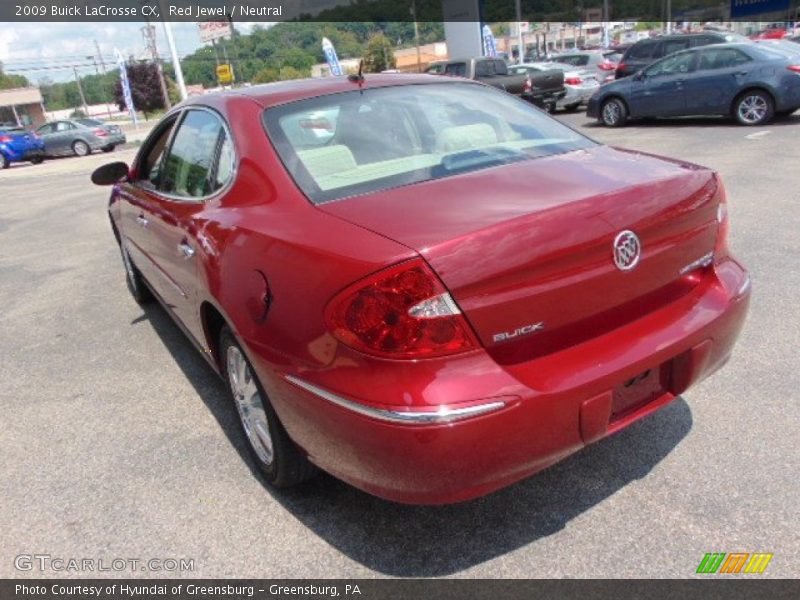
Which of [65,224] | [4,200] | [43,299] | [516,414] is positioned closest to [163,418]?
[516,414]

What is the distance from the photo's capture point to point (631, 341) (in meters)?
2.20

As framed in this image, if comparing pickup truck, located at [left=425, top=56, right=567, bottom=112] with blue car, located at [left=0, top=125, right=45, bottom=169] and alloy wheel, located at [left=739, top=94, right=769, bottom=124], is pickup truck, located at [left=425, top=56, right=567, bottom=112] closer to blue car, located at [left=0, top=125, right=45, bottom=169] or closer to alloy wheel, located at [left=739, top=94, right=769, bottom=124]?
alloy wheel, located at [left=739, top=94, right=769, bottom=124]

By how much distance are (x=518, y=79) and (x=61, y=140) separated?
1868 centimetres

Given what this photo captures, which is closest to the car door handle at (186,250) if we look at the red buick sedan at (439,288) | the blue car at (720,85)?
the red buick sedan at (439,288)

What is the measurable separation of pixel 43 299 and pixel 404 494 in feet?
17.3

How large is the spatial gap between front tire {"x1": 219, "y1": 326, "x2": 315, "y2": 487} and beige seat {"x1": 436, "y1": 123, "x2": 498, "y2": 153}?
1214 millimetres

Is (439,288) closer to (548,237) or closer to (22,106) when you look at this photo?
(548,237)

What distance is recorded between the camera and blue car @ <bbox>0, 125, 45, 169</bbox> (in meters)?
25.0

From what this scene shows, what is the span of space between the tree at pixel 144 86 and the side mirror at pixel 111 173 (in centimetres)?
6403

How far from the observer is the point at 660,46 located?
16.4 meters

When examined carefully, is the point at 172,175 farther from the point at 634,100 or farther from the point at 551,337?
the point at 634,100

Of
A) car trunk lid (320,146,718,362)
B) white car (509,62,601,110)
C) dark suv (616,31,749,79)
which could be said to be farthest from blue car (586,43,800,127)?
car trunk lid (320,146,718,362)

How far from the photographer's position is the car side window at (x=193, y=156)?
3.06 m

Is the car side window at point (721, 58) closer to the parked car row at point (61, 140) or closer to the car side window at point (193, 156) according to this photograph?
the car side window at point (193, 156)
